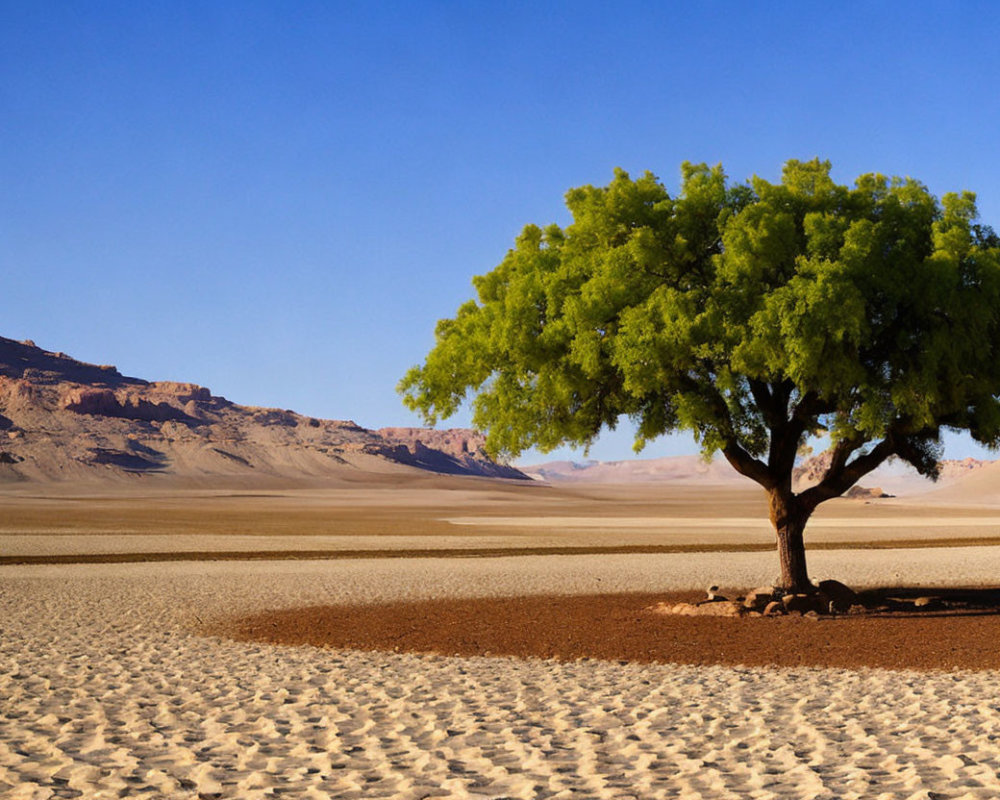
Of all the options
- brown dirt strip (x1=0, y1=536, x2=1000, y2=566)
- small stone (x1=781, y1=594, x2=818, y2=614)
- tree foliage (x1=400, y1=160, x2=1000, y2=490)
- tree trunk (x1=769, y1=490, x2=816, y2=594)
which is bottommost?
brown dirt strip (x1=0, y1=536, x2=1000, y2=566)

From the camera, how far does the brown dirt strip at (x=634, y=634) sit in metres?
16.1

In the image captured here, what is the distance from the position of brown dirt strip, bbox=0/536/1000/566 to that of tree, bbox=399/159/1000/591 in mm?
18465

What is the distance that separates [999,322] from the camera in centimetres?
1956

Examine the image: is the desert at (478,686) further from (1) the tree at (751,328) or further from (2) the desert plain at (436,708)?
(1) the tree at (751,328)

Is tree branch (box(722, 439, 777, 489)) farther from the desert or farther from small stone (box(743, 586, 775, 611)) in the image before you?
the desert

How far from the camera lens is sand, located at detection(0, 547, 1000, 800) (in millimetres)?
8297

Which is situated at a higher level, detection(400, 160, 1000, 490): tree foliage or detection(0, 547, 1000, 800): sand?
detection(400, 160, 1000, 490): tree foliage

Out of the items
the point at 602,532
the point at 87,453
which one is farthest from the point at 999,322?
the point at 87,453

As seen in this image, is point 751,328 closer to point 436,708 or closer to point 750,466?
point 750,466

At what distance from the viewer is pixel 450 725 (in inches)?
418

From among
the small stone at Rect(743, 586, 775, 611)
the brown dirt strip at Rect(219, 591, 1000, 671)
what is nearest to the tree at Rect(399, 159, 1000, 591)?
the small stone at Rect(743, 586, 775, 611)

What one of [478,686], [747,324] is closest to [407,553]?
[747,324]

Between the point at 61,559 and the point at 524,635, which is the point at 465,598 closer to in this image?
the point at 524,635

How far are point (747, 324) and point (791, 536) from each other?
6.63 metres
